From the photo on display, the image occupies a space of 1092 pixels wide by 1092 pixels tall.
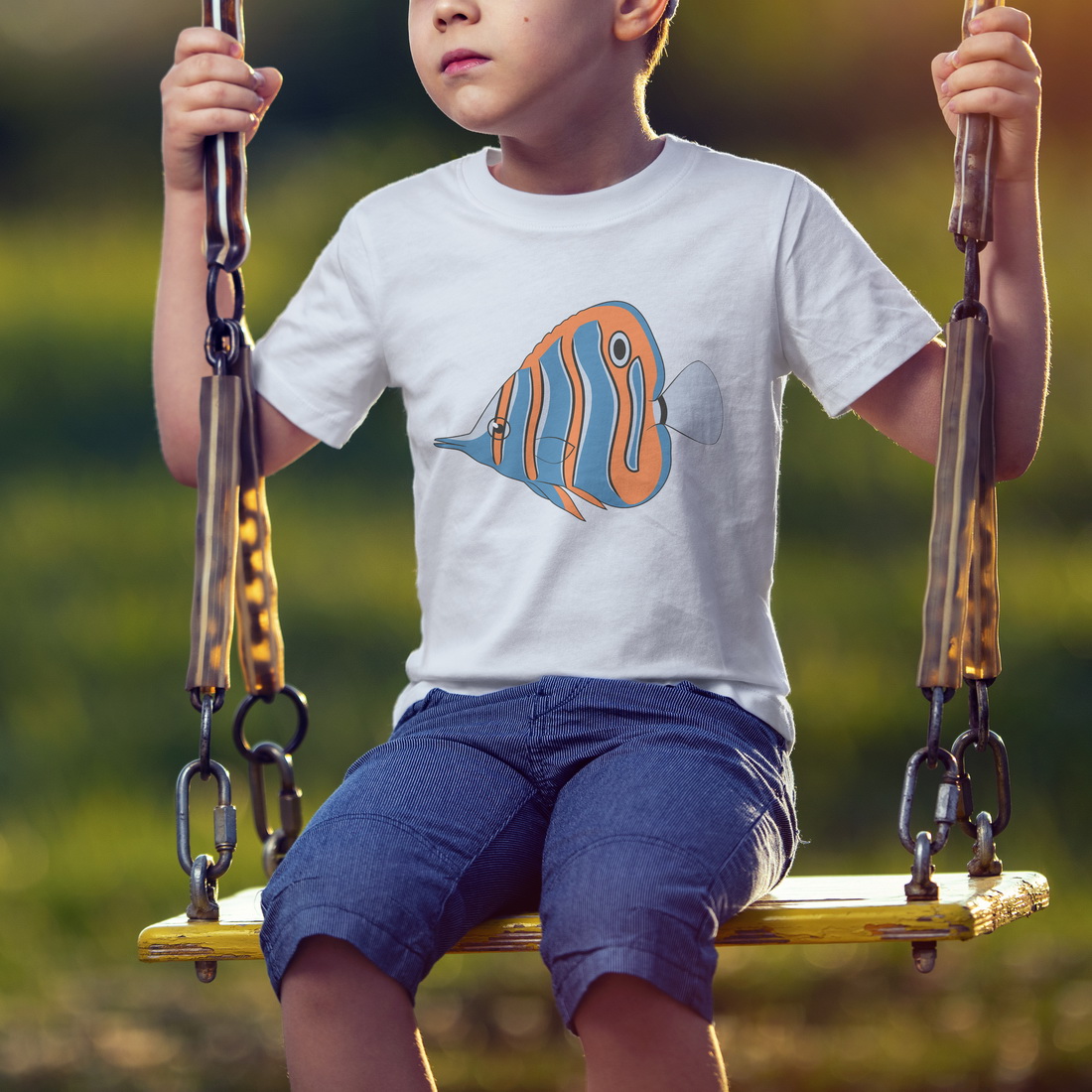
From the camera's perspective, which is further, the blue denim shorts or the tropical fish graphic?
the tropical fish graphic

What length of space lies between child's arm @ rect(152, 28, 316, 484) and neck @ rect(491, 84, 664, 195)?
0.26m

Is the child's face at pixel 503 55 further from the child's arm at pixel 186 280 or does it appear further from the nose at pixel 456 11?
the child's arm at pixel 186 280

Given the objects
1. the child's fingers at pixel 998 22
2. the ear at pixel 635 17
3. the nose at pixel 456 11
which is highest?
the ear at pixel 635 17

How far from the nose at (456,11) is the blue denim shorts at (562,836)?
0.59 m

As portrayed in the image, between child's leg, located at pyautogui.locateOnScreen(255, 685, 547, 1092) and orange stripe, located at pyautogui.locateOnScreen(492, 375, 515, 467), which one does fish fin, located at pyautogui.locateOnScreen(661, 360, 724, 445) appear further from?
child's leg, located at pyautogui.locateOnScreen(255, 685, 547, 1092)

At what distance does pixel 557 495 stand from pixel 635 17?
46cm

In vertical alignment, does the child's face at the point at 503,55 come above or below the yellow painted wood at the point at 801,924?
above

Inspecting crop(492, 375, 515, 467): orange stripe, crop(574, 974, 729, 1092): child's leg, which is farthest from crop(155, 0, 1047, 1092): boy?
crop(574, 974, 729, 1092): child's leg

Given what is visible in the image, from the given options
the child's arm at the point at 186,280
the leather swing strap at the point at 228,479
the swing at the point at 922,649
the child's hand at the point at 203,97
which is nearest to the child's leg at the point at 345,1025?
the swing at the point at 922,649

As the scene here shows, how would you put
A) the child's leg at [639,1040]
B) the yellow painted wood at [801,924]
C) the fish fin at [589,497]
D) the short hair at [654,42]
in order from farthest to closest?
the short hair at [654,42]
the fish fin at [589,497]
the yellow painted wood at [801,924]
the child's leg at [639,1040]

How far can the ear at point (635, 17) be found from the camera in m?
1.70

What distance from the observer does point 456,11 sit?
5.29 feet

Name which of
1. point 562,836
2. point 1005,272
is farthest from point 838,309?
Answer: point 562,836

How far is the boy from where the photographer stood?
5.12 feet
